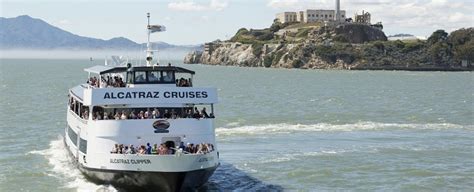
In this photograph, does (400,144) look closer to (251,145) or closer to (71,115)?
(251,145)

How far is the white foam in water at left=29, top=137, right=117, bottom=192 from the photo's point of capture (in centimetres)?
3734

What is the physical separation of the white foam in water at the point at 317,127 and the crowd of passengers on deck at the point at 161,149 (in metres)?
22.2

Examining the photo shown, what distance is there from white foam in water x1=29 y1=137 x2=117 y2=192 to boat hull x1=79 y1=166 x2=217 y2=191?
73cm

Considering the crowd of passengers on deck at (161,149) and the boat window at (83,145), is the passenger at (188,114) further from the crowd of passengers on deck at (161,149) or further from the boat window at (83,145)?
the boat window at (83,145)

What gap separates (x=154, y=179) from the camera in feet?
112

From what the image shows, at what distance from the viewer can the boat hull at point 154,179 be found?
33875 millimetres

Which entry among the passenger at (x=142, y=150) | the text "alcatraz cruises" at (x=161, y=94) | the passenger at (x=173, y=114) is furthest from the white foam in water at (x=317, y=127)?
the passenger at (x=142, y=150)

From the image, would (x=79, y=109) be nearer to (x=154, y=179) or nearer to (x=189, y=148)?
(x=189, y=148)

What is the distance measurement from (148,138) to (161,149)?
155 cm

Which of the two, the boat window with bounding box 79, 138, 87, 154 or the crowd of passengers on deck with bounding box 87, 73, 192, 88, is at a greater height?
the crowd of passengers on deck with bounding box 87, 73, 192, 88

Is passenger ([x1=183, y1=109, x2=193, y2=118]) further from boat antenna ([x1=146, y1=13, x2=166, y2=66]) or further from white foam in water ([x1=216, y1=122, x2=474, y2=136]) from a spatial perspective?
white foam in water ([x1=216, y1=122, x2=474, y2=136])

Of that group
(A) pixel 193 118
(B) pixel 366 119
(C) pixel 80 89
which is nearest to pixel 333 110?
(B) pixel 366 119

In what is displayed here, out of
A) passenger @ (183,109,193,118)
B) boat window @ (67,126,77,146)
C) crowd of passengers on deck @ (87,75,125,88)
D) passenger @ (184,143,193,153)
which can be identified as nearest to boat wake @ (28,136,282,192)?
boat window @ (67,126,77,146)

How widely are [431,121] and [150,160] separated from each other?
39535 millimetres
